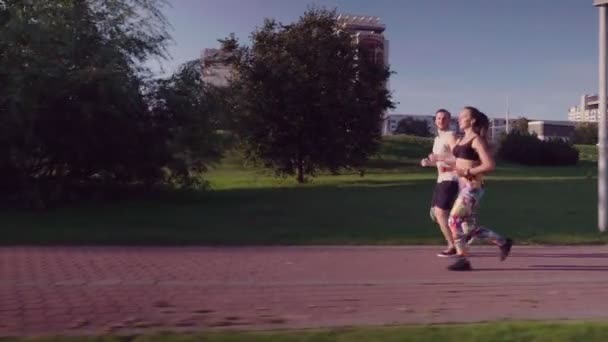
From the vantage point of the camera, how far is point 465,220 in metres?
9.01

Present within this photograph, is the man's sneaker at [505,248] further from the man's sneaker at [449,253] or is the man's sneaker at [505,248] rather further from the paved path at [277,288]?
the man's sneaker at [449,253]

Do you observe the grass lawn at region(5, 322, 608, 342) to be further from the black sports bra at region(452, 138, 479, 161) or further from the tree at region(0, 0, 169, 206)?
the tree at region(0, 0, 169, 206)

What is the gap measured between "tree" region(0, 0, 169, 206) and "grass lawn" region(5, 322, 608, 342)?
11.2 meters

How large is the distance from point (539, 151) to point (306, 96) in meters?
33.5

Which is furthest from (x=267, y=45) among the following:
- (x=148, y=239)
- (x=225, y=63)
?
(x=148, y=239)

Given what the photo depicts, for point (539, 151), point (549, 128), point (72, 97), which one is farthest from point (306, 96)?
point (549, 128)

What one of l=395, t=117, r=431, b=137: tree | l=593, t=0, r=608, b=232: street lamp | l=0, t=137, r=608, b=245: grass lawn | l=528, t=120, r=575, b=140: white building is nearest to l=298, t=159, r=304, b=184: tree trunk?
l=0, t=137, r=608, b=245: grass lawn

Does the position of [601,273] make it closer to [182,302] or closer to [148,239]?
[182,302]

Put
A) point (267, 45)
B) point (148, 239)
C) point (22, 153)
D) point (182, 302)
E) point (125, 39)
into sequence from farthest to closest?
point (267, 45) < point (125, 39) < point (22, 153) < point (148, 239) < point (182, 302)

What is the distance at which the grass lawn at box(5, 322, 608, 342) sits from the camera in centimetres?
552

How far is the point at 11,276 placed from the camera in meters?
8.20

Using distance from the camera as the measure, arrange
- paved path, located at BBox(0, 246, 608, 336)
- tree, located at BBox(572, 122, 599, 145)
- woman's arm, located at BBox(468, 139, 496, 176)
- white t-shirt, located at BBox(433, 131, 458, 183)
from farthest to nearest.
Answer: tree, located at BBox(572, 122, 599, 145) < white t-shirt, located at BBox(433, 131, 458, 183) < woman's arm, located at BBox(468, 139, 496, 176) < paved path, located at BBox(0, 246, 608, 336)

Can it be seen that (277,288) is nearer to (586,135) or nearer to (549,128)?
(586,135)

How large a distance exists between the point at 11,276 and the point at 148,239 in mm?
3517
